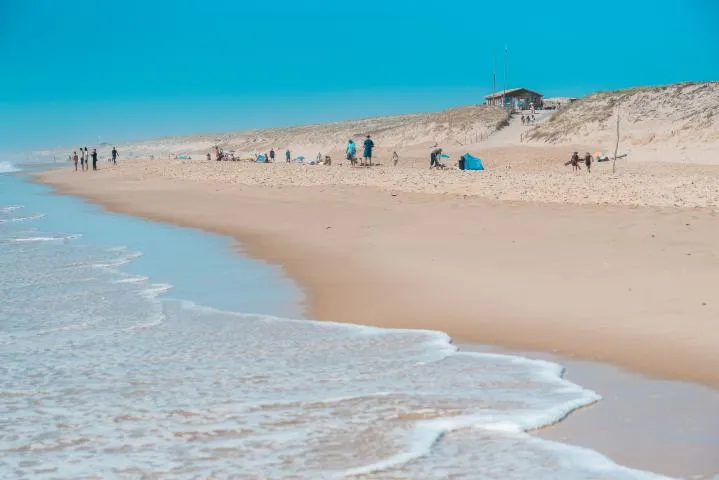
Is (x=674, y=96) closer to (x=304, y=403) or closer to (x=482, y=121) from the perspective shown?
(x=482, y=121)

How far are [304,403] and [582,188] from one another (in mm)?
14251

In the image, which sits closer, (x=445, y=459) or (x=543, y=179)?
(x=445, y=459)

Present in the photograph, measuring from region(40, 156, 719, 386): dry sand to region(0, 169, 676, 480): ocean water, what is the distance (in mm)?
779

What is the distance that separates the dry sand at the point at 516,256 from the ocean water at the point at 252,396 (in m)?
0.78

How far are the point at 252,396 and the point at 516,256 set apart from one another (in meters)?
5.67

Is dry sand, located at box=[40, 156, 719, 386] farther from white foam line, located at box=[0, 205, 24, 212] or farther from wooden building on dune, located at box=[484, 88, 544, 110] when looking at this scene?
wooden building on dune, located at box=[484, 88, 544, 110]

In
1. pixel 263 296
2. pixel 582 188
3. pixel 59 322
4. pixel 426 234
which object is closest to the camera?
Result: pixel 59 322

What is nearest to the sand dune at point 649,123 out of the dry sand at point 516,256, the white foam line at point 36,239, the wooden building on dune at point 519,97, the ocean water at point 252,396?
the dry sand at point 516,256

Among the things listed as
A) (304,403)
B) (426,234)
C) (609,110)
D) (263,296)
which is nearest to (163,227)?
(426,234)

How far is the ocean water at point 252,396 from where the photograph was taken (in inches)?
156

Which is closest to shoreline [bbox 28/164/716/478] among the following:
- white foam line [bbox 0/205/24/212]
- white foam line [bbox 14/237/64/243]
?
white foam line [bbox 14/237/64/243]

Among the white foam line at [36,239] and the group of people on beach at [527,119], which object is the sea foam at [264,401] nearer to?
the white foam line at [36,239]

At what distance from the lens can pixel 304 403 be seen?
493 cm

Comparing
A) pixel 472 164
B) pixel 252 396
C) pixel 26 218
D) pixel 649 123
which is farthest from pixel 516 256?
pixel 649 123
